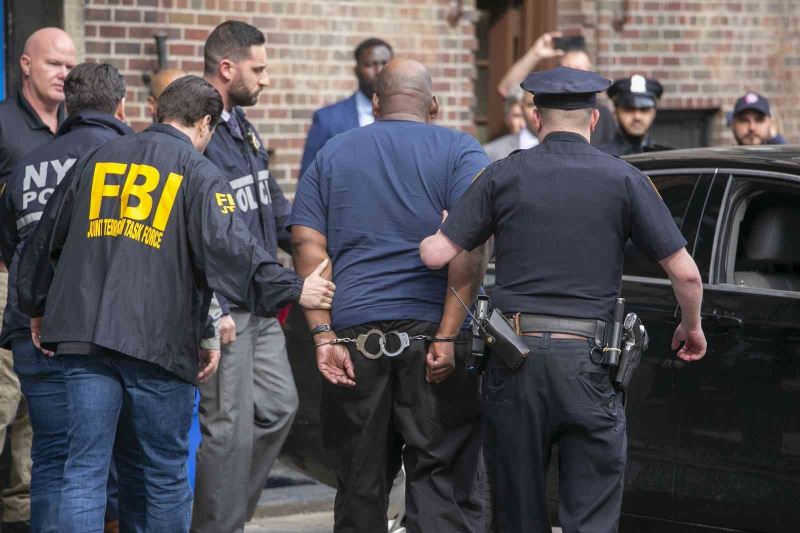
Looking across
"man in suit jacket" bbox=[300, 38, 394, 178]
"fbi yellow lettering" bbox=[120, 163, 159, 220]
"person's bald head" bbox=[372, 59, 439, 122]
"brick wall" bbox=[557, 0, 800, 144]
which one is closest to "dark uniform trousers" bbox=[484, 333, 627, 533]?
"person's bald head" bbox=[372, 59, 439, 122]

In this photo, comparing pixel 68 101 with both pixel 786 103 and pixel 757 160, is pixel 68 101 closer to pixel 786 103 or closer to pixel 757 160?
pixel 757 160

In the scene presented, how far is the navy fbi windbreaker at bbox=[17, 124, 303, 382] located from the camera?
5.17 meters

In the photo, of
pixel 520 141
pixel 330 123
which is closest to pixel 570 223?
pixel 330 123

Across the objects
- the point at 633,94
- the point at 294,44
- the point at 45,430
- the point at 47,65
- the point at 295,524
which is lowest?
the point at 295,524

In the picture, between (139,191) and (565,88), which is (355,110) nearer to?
(139,191)

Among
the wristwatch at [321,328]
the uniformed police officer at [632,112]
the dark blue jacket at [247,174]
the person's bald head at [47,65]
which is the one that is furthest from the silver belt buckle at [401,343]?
the uniformed police officer at [632,112]

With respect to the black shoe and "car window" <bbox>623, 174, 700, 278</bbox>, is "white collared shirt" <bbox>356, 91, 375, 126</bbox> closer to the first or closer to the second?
"car window" <bbox>623, 174, 700, 278</bbox>

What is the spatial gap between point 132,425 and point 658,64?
21.5ft

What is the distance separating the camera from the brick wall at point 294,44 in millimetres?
8875

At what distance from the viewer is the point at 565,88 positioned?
199 inches

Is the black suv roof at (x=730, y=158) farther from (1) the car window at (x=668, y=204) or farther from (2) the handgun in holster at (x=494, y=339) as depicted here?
(2) the handgun in holster at (x=494, y=339)

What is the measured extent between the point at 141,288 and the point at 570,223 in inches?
56.1

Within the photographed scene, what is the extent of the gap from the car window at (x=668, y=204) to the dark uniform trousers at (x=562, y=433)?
113cm

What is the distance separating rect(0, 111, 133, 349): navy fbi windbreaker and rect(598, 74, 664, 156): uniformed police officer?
11.7 ft
